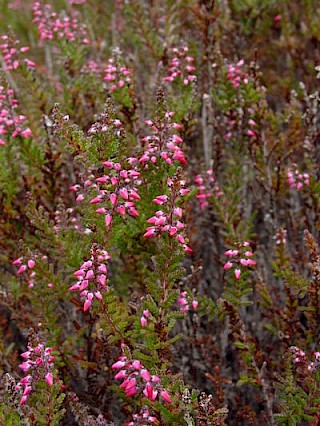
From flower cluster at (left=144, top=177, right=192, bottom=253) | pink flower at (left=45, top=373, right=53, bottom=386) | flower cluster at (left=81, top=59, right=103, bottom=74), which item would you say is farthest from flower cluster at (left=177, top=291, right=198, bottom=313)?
flower cluster at (left=81, top=59, right=103, bottom=74)

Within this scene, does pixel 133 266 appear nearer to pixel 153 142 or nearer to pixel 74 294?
pixel 74 294

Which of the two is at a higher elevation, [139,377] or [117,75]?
[117,75]

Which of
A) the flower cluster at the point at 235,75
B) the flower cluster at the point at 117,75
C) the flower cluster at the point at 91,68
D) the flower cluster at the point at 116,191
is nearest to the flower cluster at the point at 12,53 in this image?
the flower cluster at the point at 91,68

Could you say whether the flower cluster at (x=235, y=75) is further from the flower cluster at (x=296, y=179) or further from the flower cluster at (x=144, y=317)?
the flower cluster at (x=144, y=317)

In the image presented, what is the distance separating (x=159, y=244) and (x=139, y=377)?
546mm

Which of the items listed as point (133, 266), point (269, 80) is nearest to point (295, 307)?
point (133, 266)

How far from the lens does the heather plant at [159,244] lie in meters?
2.20

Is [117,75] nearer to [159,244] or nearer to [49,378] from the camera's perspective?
[159,244]

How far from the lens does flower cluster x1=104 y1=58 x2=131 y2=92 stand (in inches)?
121

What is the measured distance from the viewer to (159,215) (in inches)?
84.4

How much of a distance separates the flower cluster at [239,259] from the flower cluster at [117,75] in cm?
111

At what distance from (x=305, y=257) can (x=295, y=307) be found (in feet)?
1.86

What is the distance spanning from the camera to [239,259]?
2531 mm

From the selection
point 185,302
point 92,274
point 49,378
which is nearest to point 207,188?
point 185,302
